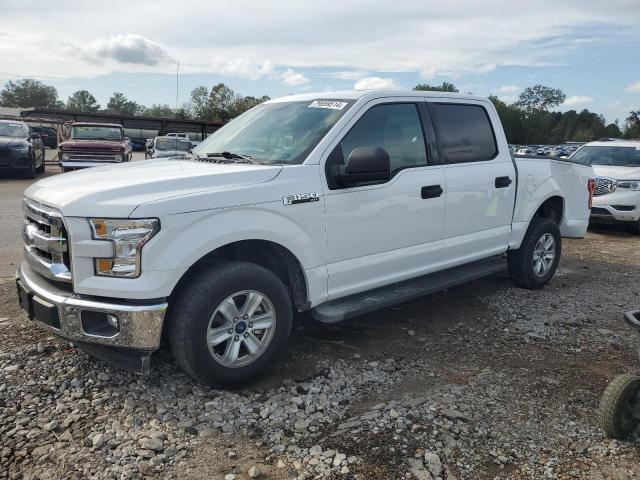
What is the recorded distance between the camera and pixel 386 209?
4.11 metres

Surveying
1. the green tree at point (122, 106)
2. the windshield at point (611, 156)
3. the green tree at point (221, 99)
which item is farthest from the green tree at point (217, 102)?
the windshield at point (611, 156)

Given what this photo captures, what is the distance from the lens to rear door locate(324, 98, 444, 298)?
3.87m

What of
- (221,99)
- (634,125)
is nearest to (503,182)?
(634,125)

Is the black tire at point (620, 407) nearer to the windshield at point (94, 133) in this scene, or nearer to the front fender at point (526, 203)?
the front fender at point (526, 203)

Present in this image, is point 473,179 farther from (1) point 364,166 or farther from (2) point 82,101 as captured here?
(2) point 82,101

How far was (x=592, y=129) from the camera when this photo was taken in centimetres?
9638

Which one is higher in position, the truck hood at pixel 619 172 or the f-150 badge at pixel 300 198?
the truck hood at pixel 619 172

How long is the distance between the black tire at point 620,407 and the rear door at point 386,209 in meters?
1.75

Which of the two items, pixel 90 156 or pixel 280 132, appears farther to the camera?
pixel 90 156

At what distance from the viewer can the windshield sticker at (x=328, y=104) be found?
13.5 feet

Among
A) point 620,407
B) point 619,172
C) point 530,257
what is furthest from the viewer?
point 619,172

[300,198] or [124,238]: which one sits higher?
[300,198]

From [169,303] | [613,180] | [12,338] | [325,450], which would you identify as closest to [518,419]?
[325,450]

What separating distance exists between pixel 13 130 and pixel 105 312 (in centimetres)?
1573
